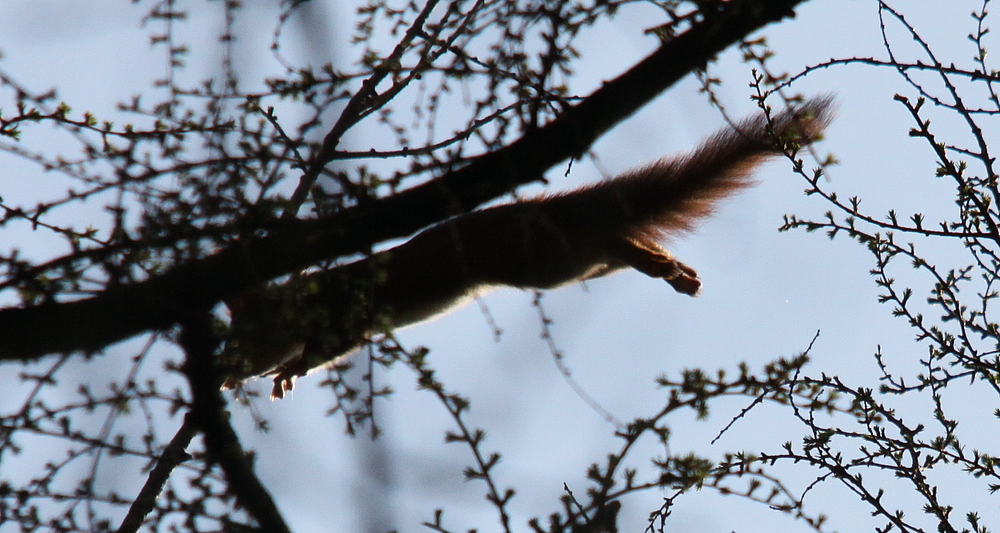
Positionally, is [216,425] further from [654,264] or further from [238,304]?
[654,264]

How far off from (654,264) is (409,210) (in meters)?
2.20

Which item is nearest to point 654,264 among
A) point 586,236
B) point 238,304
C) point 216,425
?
point 586,236

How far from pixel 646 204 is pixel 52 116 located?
9.04 ft

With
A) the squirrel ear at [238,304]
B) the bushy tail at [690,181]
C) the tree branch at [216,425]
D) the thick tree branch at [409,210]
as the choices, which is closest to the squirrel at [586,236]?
the bushy tail at [690,181]

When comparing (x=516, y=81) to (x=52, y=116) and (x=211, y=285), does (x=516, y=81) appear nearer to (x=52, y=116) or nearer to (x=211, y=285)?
(x=211, y=285)

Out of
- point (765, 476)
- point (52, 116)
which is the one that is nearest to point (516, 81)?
point (765, 476)

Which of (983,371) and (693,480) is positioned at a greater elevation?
(983,371)

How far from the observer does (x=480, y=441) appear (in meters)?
2.07

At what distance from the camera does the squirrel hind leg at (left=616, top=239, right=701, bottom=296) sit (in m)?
4.47

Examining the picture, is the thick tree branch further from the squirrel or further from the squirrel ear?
the squirrel

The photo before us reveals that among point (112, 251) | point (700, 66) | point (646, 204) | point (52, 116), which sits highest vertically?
point (646, 204)

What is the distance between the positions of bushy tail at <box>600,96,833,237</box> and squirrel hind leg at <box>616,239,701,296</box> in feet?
0.36

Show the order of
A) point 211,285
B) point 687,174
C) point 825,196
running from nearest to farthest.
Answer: point 211,285, point 825,196, point 687,174

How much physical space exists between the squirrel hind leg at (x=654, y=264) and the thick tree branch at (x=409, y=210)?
2.07 meters
